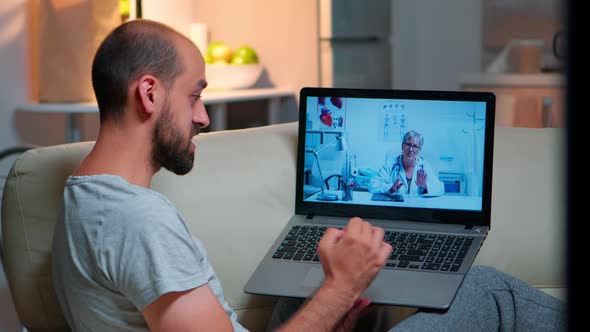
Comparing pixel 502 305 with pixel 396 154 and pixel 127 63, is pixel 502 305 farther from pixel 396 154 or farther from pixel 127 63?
pixel 127 63

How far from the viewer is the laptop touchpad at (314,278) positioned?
52.5 inches

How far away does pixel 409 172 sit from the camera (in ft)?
5.00

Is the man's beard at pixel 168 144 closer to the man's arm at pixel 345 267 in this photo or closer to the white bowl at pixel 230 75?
the man's arm at pixel 345 267

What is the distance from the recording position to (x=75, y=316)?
3.74 ft

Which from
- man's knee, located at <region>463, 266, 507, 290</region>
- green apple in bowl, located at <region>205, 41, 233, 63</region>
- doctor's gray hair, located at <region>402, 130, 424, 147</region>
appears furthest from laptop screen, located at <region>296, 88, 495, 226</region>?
green apple in bowl, located at <region>205, 41, 233, 63</region>

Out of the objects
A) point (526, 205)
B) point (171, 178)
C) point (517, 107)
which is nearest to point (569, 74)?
point (171, 178)

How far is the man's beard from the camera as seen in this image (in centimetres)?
114

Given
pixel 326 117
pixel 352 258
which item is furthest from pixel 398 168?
pixel 352 258

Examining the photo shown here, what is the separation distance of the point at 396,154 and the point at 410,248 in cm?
20

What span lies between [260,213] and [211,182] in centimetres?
11

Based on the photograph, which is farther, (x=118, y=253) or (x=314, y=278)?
(x=314, y=278)

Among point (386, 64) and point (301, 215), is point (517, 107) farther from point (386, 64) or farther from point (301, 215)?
point (301, 215)

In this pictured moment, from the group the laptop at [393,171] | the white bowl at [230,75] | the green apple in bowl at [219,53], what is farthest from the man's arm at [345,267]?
the green apple in bowl at [219,53]

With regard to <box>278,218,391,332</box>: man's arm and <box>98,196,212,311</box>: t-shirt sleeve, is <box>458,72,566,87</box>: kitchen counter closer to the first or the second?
<box>278,218,391,332</box>: man's arm
